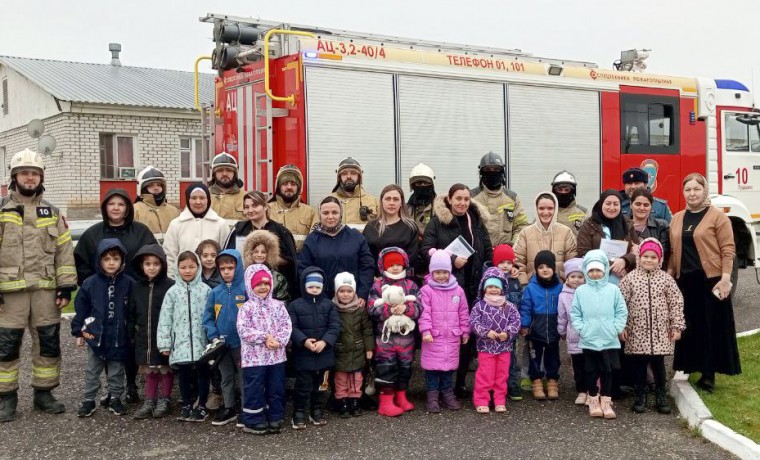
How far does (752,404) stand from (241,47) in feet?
20.3

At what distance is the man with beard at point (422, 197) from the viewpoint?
7.13 m

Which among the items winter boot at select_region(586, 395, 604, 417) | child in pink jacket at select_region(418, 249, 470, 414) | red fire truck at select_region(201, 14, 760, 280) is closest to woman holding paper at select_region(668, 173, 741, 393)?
winter boot at select_region(586, 395, 604, 417)

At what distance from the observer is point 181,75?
26.6m

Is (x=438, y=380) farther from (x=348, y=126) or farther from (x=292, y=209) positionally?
(x=348, y=126)

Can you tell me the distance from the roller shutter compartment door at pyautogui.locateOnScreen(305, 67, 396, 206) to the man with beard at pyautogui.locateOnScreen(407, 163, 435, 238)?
2.92ft

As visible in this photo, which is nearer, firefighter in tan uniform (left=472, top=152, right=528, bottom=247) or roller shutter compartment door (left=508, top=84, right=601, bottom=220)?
firefighter in tan uniform (left=472, top=152, right=528, bottom=247)

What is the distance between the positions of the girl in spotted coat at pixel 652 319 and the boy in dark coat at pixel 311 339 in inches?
93.9

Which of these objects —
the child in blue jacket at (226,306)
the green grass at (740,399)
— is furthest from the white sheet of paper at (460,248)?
the green grass at (740,399)

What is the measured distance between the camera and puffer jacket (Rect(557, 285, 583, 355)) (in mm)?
6176

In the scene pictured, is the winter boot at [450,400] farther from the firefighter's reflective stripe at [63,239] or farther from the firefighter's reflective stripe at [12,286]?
the firefighter's reflective stripe at [12,286]

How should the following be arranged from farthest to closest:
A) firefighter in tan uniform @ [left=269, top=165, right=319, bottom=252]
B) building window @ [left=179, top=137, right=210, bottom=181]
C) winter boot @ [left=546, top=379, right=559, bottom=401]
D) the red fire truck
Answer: building window @ [left=179, top=137, right=210, bottom=181] → the red fire truck → firefighter in tan uniform @ [left=269, top=165, right=319, bottom=252] → winter boot @ [left=546, top=379, right=559, bottom=401]

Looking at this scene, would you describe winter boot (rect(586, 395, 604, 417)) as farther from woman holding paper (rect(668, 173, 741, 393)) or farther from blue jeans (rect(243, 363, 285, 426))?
blue jeans (rect(243, 363, 285, 426))

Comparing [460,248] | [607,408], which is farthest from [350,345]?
[607,408]

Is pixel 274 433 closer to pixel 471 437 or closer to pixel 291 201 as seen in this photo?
pixel 471 437
